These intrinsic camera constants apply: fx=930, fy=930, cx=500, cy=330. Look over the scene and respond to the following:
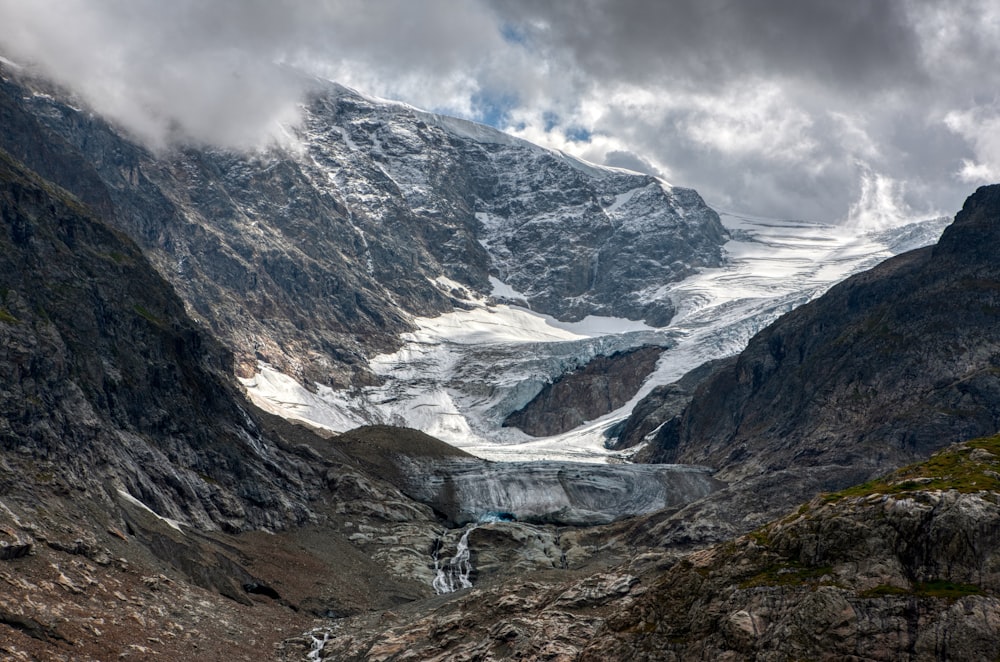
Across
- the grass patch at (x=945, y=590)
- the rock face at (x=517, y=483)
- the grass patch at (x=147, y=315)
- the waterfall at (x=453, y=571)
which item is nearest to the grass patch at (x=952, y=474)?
the grass patch at (x=945, y=590)

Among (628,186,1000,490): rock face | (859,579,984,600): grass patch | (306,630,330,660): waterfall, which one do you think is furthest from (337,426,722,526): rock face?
(859,579,984,600): grass patch

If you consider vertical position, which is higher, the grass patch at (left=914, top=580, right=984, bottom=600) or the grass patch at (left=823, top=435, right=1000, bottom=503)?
the grass patch at (left=823, top=435, right=1000, bottom=503)

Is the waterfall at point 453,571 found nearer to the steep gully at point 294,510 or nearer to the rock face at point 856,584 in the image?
the steep gully at point 294,510

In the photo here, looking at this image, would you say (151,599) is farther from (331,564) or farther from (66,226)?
(66,226)

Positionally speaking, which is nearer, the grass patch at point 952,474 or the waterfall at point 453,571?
the grass patch at point 952,474

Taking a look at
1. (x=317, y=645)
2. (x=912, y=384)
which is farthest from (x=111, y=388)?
(x=912, y=384)

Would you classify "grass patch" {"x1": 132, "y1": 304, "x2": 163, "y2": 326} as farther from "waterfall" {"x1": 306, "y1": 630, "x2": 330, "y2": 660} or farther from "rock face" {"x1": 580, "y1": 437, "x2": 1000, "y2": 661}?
"rock face" {"x1": 580, "y1": 437, "x2": 1000, "y2": 661}
